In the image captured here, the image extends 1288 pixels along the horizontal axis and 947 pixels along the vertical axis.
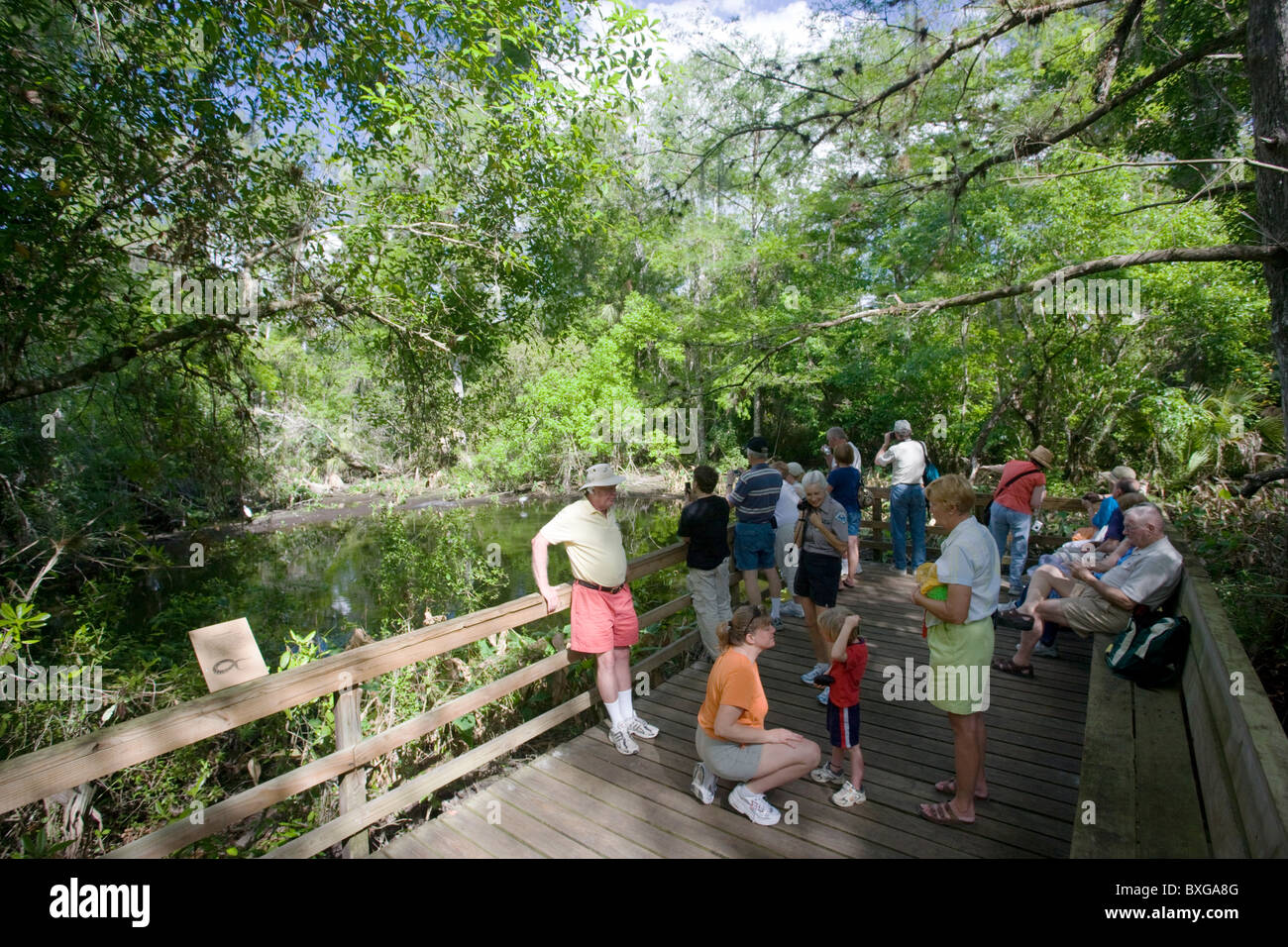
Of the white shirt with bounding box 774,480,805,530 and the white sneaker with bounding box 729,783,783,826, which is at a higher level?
the white shirt with bounding box 774,480,805,530

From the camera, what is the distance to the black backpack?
366 cm

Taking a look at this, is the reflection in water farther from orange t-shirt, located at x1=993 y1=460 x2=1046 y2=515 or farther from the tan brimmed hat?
the tan brimmed hat

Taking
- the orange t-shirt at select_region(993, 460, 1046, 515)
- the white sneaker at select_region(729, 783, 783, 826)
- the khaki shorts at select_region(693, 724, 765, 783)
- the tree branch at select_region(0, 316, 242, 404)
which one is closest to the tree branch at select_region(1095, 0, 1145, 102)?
the orange t-shirt at select_region(993, 460, 1046, 515)

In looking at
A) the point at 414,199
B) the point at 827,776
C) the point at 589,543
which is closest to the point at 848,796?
the point at 827,776

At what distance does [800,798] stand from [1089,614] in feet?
8.55

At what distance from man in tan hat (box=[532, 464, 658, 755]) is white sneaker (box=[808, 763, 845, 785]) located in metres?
1.02

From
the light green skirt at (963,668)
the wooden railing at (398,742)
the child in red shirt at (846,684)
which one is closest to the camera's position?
the wooden railing at (398,742)

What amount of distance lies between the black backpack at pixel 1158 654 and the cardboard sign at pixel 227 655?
184 inches

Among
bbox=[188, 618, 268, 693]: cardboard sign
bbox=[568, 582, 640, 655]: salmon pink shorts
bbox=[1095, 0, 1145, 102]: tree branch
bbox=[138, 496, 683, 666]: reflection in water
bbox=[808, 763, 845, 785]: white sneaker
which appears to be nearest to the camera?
bbox=[188, 618, 268, 693]: cardboard sign

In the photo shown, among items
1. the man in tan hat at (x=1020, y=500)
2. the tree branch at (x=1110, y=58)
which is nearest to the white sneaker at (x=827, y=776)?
the man in tan hat at (x=1020, y=500)

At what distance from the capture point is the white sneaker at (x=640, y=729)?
388cm

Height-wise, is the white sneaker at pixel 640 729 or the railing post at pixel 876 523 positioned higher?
the railing post at pixel 876 523

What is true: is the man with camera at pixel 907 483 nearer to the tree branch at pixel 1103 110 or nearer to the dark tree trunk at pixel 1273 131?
the tree branch at pixel 1103 110

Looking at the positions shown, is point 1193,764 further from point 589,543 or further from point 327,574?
point 327,574
